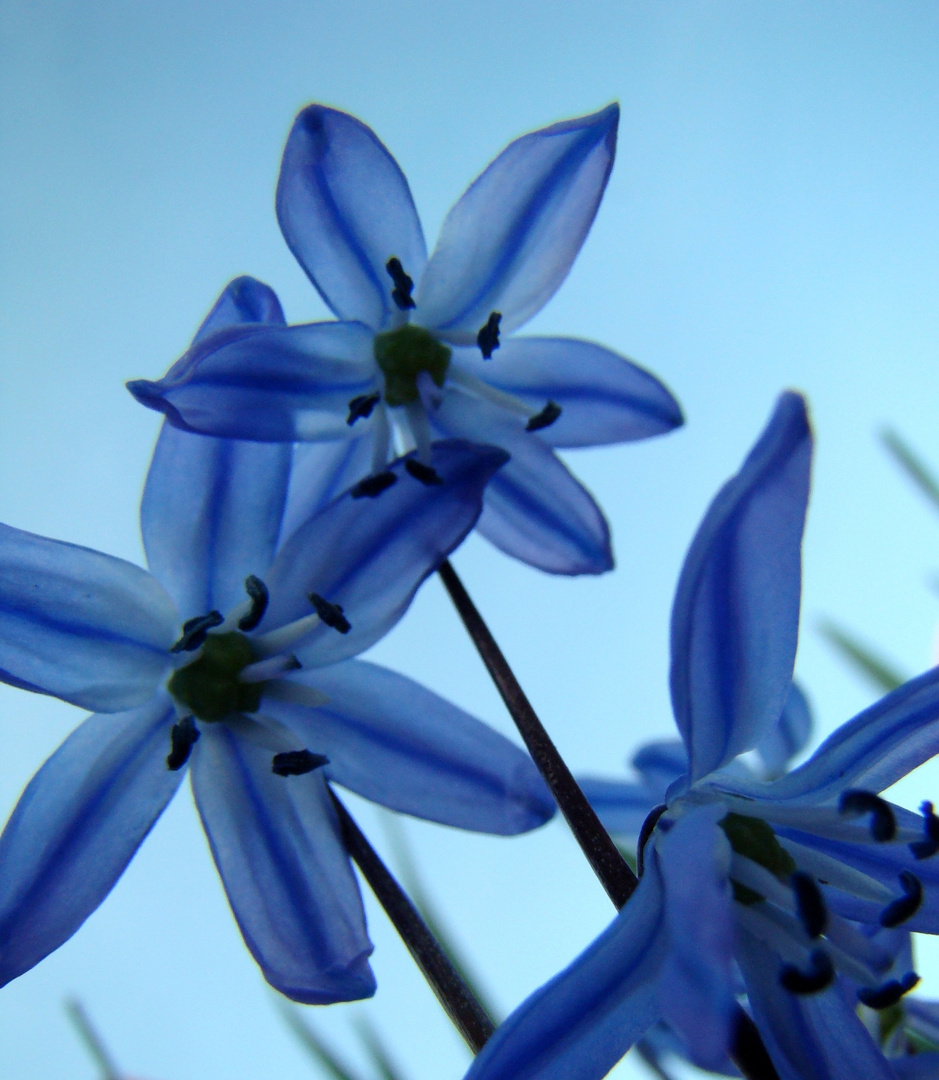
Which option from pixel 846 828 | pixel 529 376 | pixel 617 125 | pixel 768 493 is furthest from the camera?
pixel 529 376

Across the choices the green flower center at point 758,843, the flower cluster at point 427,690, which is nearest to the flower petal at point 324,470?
the flower cluster at point 427,690

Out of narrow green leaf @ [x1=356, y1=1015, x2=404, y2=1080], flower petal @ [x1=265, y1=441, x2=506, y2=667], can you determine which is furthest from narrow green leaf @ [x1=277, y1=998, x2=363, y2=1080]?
flower petal @ [x1=265, y1=441, x2=506, y2=667]

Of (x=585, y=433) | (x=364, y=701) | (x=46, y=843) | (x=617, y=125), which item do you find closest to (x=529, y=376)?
(x=585, y=433)

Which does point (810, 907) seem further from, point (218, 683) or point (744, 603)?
point (218, 683)

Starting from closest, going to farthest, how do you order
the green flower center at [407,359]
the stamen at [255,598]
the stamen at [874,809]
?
1. the stamen at [874,809]
2. the stamen at [255,598]
3. the green flower center at [407,359]

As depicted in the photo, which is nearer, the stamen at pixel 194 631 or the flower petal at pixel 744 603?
the flower petal at pixel 744 603

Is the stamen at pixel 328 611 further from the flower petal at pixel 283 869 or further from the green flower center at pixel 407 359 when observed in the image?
the green flower center at pixel 407 359

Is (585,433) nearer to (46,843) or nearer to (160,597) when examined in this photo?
(160,597)
